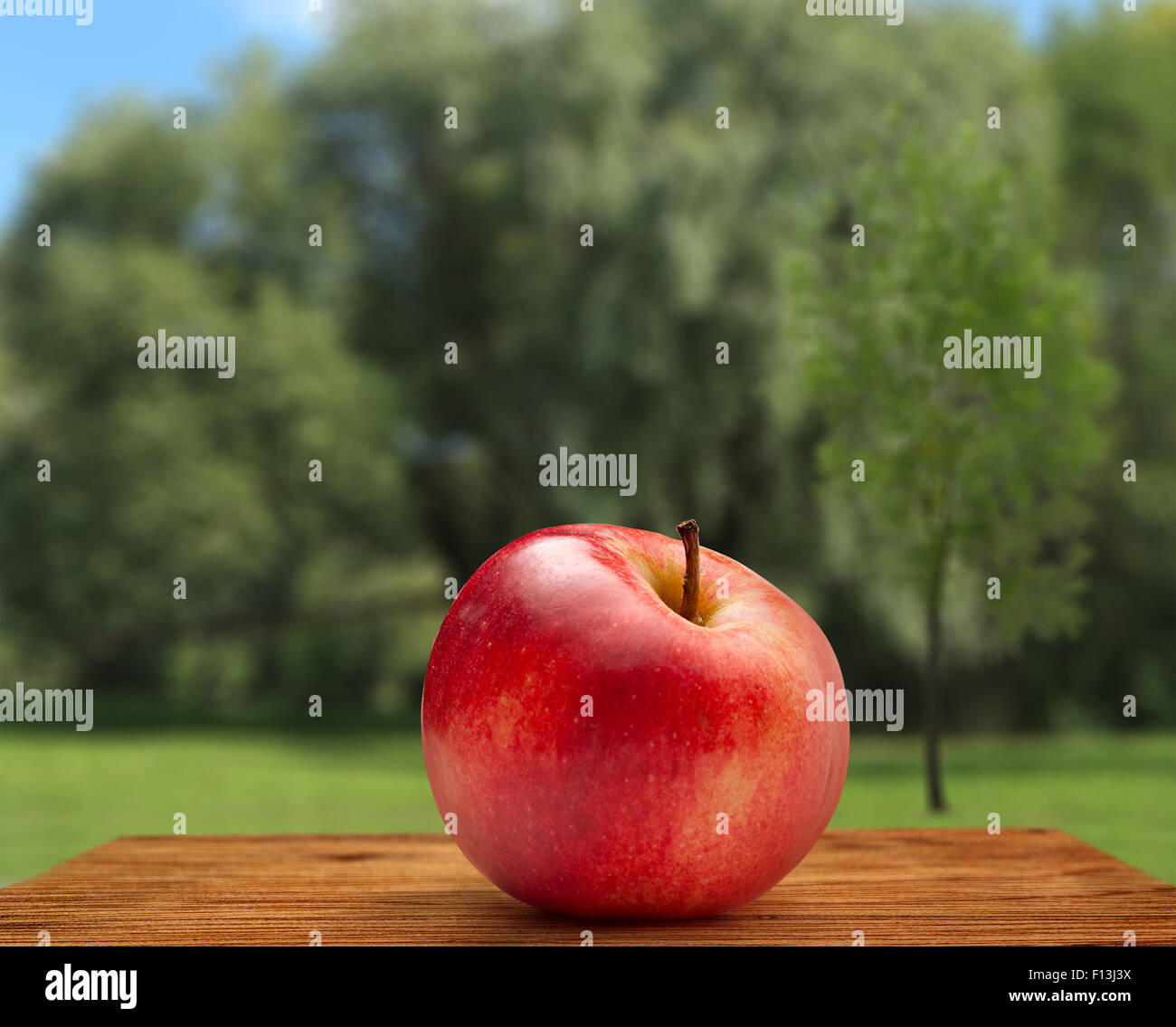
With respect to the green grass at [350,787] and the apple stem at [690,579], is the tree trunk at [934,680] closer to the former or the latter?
the green grass at [350,787]

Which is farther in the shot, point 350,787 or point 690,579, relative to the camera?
point 350,787

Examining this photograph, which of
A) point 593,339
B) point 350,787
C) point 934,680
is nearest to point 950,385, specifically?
point 934,680

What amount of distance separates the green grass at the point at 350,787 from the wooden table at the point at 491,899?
466cm

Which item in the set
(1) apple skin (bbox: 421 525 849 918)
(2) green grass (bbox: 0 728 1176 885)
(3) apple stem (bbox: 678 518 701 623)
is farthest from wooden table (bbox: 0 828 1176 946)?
(2) green grass (bbox: 0 728 1176 885)

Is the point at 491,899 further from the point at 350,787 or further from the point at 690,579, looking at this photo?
the point at 350,787

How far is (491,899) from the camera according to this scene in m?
1.92

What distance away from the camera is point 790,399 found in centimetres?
957

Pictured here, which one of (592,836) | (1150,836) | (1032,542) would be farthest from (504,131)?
(592,836)

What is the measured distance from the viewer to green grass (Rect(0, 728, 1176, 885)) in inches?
327

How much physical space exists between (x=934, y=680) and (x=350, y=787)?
19.8 ft

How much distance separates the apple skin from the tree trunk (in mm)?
4532

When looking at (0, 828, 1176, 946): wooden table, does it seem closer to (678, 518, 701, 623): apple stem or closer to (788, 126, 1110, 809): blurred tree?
(678, 518, 701, 623): apple stem

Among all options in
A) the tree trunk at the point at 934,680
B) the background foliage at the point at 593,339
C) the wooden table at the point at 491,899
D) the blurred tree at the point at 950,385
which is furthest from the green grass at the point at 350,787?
the wooden table at the point at 491,899

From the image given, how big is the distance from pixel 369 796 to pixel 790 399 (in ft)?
15.2
